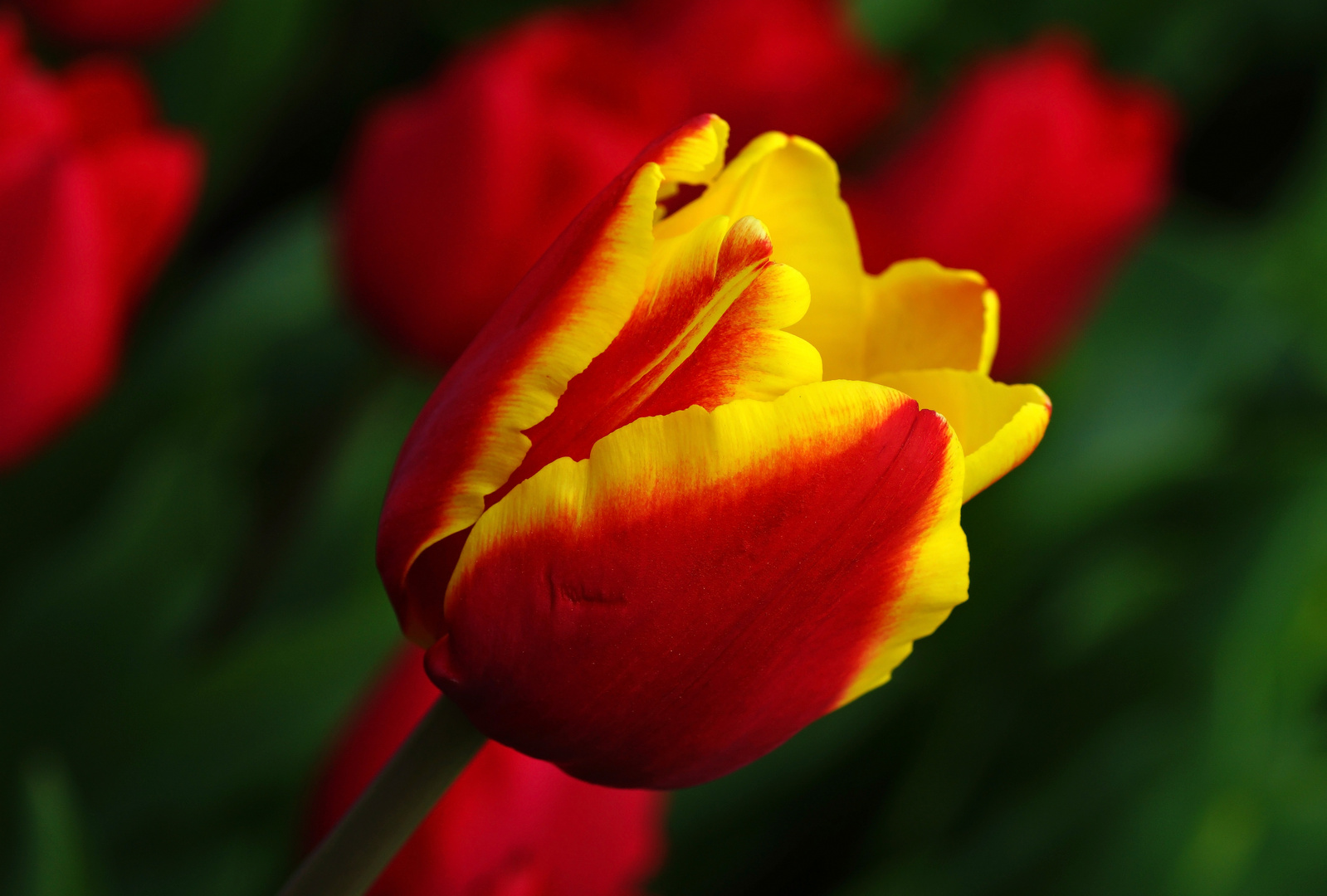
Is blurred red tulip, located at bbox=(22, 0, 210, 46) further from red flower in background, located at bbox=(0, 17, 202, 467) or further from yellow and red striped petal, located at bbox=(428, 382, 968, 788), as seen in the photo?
yellow and red striped petal, located at bbox=(428, 382, 968, 788)

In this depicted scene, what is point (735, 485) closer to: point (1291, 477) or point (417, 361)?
point (417, 361)

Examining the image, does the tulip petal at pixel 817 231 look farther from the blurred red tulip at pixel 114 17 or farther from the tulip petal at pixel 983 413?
the blurred red tulip at pixel 114 17

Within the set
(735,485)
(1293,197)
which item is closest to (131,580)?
(735,485)

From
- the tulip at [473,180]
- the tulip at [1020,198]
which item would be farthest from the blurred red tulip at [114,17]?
the tulip at [1020,198]

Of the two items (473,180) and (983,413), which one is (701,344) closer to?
(983,413)

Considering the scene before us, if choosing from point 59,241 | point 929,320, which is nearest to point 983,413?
point 929,320

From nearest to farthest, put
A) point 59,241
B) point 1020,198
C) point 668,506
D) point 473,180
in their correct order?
point 668,506 → point 59,241 → point 473,180 → point 1020,198

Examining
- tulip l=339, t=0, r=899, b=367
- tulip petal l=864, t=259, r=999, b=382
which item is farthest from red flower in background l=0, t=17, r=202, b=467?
tulip petal l=864, t=259, r=999, b=382
